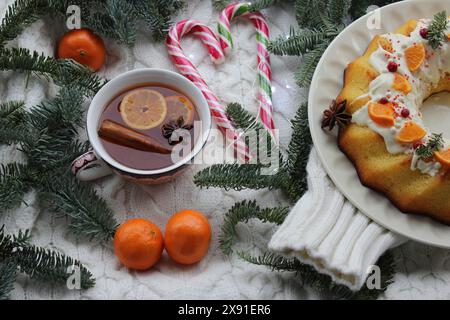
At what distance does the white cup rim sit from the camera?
4.83 ft

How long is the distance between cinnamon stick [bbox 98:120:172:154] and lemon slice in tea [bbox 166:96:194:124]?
9 centimetres

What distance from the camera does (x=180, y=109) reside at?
158 centimetres

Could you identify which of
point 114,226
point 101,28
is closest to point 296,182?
point 114,226

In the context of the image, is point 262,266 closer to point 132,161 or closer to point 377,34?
point 132,161

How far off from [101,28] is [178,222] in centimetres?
62

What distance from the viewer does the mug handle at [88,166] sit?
4.95 ft

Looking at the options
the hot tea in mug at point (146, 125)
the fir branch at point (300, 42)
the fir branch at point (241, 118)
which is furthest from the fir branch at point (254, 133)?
the fir branch at point (300, 42)

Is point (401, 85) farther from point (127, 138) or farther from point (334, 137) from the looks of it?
point (127, 138)

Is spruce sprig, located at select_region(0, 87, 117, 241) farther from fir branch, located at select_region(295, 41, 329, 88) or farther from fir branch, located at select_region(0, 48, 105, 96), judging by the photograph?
fir branch, located at select_region(295, 41, 329, 88)

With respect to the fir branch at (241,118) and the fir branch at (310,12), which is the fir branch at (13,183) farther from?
the fir branch at (310,12)

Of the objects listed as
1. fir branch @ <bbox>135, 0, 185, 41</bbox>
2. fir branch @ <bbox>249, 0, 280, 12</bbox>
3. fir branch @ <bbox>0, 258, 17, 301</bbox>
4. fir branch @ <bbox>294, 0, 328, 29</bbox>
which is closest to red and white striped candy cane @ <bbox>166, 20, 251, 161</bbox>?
fir branch @ <bbox>135, 0, 185, 41</bbox>

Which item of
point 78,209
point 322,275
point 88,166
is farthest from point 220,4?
point 322,275

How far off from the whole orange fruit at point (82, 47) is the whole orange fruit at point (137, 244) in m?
0.50

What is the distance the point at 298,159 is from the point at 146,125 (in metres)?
0.40
